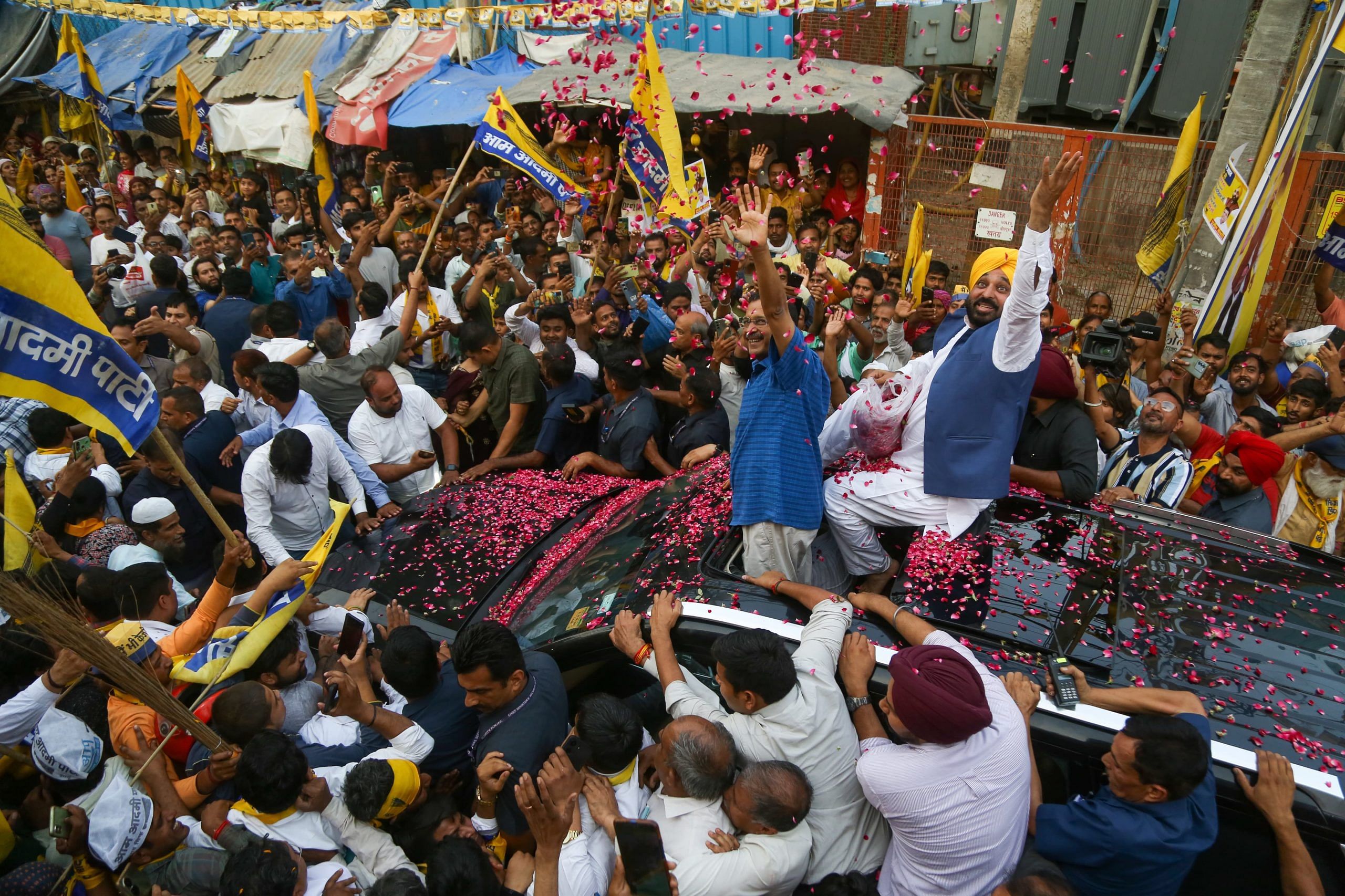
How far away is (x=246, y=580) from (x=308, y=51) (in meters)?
13.0

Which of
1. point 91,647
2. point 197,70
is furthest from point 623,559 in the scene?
point 197,70

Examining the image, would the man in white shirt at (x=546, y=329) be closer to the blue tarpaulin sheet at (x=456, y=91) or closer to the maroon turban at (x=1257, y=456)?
the maroon turban at (x=1257, y=456)

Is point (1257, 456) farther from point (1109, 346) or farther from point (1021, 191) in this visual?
point (1021, 191)

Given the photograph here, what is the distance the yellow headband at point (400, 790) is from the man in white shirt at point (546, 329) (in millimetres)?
3385

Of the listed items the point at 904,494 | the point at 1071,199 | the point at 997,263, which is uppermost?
the point at 997,263

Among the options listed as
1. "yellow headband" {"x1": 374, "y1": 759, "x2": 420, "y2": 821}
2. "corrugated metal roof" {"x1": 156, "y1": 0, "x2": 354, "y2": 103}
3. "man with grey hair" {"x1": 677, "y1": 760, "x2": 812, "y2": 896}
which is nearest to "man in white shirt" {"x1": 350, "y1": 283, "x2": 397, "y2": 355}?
"yellow headband" {"x1": 374, "y1": 759, "x2": 420, "y2": 821}

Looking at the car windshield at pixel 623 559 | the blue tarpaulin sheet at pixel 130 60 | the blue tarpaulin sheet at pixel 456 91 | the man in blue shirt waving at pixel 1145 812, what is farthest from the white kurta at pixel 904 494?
the blue tarpaulin sheet at pixel 130 60

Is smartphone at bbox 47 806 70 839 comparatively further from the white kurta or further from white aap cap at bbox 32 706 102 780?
the white kurta

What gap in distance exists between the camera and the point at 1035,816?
2570mm

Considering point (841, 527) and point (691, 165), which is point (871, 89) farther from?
point (841, 527)

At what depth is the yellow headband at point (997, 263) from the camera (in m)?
3.55

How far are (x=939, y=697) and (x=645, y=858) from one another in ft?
3.14

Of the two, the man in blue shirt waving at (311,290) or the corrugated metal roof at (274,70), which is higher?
the corrugated metal roof at (274,70)

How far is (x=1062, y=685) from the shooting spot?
261 centimetres
